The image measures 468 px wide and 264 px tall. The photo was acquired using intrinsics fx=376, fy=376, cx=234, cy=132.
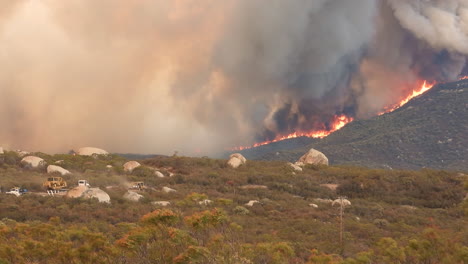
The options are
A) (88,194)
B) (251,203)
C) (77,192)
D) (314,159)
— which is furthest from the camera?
(314,159)

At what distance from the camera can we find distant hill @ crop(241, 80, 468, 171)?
109375 millimetres

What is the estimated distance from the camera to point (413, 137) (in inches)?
4719

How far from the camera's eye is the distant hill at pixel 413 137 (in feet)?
359

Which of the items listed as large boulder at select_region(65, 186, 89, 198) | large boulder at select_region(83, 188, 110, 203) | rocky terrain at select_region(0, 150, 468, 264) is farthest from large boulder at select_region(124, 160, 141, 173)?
large boulder at select_region(83, 188, 110, 203)

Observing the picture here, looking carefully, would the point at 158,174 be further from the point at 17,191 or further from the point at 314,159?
the point at 314,159

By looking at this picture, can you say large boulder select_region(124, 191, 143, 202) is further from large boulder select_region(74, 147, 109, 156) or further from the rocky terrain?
large boulder select_region(74, 147, 109, 156)

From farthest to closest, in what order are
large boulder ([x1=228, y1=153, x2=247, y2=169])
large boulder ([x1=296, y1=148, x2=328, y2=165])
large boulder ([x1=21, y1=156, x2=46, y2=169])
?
large boulder ([x1=296, y1=148, x2=328, y2=165]), large boulder ([x1=228, y1=153, x2=247, y2=169]), large boulder ([x1=21, y1=156, x2=46, y2=169])

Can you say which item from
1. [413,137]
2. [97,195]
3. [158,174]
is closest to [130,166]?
[158,174]

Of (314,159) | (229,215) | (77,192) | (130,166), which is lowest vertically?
(229,215)

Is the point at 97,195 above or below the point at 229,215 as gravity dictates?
above

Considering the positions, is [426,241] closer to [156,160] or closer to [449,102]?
[156,160]

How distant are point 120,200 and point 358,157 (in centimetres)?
9154

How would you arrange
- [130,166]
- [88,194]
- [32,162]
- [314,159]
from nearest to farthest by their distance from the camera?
[88,194], [32,162], [130,166], [314,159]

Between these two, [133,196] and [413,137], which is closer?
[133,196]
